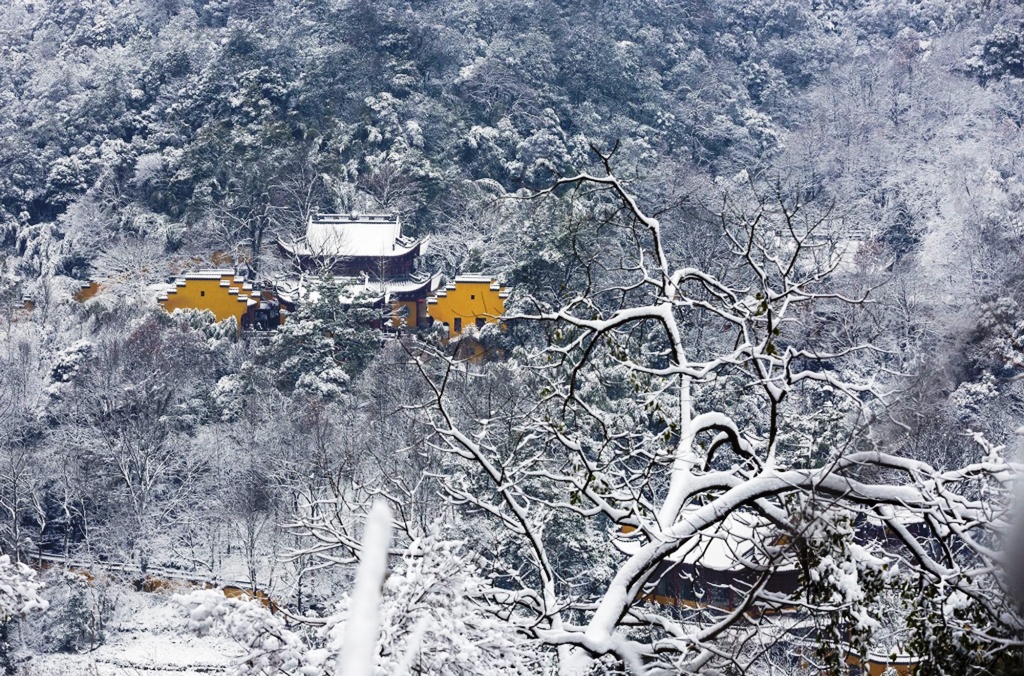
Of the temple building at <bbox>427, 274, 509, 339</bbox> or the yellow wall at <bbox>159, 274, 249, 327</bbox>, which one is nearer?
the temple building at <bbox>427, 274, 509, 339</bbox>

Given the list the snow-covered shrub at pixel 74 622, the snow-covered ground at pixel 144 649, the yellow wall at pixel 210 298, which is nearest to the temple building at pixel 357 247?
the yellow wall at pixel 210 298

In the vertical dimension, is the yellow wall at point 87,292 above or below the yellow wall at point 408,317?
below

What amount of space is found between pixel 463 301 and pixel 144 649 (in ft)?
26.9

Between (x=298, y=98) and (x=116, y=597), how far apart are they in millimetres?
13898

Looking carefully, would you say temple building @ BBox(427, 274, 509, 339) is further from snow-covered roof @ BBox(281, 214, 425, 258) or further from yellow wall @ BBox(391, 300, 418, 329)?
snow-covered roof @ BBox(281, 214, 425, 258)

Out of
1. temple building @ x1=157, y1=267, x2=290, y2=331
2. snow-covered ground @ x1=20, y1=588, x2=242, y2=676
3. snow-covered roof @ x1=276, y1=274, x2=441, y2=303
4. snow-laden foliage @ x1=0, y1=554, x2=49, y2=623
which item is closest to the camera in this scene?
snow-laden foliage @ x1=0, y1=554, x2=49, y2=623

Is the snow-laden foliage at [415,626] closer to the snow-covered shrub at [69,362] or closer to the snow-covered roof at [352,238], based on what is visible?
the snow-covered shrub at [69,362]

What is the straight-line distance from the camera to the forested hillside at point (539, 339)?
2.77m

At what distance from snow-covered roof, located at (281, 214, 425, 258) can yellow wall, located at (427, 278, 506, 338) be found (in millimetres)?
1256

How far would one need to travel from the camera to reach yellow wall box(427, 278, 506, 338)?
18984 mm

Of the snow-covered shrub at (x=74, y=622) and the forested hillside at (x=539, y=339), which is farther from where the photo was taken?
the snow-covered shrub at (x=74, y=622)

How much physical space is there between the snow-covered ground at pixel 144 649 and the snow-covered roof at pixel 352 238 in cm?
790

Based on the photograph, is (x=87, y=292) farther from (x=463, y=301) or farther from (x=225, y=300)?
(x=463, y=301)

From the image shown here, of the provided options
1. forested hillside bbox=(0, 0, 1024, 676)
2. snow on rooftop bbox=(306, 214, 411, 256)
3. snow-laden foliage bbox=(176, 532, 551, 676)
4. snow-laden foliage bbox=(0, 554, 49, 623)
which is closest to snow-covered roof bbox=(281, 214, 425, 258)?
snow on rooftop bbox=(306, 214, 411, 256)
